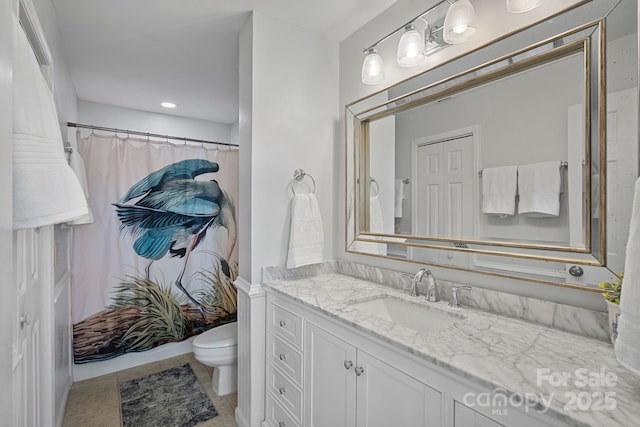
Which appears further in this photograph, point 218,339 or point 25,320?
point 218,339

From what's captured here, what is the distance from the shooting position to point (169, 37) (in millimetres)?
1927

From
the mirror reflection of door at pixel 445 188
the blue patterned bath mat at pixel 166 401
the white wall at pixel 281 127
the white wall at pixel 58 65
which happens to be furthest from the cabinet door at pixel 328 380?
the white wall at pixel 58 65

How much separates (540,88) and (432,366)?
107cm

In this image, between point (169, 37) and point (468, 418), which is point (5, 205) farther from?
point (169, 37)

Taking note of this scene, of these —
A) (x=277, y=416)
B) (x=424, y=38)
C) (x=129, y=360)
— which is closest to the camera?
(x=424, y=38)

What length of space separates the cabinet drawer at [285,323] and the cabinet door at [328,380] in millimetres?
73

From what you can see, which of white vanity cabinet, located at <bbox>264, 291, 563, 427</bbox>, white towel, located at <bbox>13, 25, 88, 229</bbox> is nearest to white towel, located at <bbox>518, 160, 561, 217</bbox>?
white vanity cabinet, located at <bbox>264, 291, 563, 427</bbox>

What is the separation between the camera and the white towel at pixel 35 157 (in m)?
0.74

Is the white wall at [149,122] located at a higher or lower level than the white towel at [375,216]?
higher

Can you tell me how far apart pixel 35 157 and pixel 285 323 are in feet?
3.90

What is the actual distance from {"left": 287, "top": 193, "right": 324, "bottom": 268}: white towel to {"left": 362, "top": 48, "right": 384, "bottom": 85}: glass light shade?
74 centimetres

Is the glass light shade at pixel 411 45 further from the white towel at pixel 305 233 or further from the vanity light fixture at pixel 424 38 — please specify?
the white towel at pixel 305 233

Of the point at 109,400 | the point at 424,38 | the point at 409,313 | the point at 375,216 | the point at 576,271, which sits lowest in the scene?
the point at 109,400

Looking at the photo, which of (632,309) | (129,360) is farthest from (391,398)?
(129,360)
